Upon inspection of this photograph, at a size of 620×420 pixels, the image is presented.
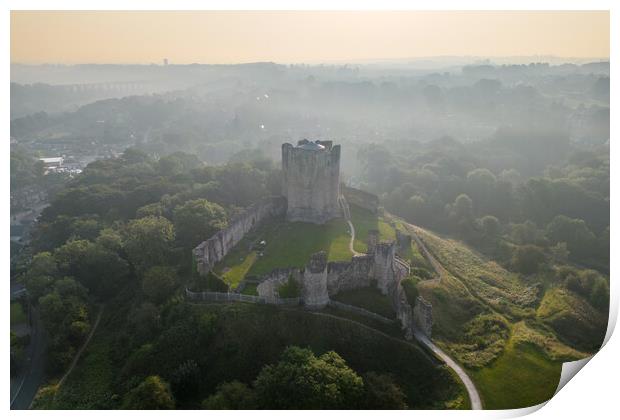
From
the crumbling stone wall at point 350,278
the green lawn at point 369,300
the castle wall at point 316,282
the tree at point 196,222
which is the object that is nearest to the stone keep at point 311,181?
the tree at point 196,222

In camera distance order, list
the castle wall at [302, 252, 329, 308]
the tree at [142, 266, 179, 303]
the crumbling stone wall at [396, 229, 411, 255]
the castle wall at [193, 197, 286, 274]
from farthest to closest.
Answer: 1. the crumbling stone wall at [396, 229, 411, 255]
2. the tree at [142, 266, 179, 303]
3. the castle wall at [193, 197, 286, 274]
4. the castle wall at [302, 252, 329, 308]

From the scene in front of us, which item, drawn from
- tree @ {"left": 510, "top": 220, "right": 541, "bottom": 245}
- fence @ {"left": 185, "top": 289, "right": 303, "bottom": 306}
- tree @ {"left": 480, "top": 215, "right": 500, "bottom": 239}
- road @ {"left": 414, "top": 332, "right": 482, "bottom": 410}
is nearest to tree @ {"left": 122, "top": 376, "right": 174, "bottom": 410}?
fence @ {"left": 185, "top": 289, "right": 303, "bottom": 306}

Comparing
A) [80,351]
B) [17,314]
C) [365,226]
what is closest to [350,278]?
[365,226]

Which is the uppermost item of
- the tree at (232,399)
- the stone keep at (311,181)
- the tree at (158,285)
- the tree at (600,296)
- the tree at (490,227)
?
the stone keep at (311,181)

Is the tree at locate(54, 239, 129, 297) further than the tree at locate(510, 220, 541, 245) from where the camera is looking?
No

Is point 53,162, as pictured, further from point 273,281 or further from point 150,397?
point 150,397

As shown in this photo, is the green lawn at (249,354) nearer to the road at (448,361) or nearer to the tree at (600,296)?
the road at (448,361)

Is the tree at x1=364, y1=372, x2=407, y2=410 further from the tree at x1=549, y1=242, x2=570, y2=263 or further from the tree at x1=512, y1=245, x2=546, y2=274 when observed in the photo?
the tree at x1=549, y1=242, x2=570, y2=263
